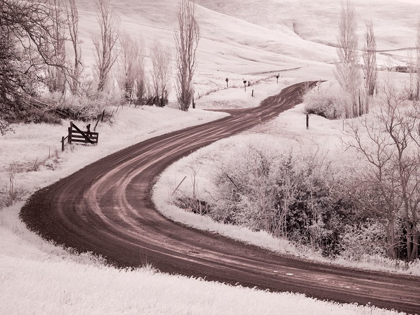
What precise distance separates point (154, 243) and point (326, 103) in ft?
118

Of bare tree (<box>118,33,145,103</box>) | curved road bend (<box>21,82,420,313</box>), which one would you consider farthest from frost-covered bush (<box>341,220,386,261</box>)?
bare tree (<box>118,33,145,103</box>)

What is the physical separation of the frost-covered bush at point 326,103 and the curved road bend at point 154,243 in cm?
2460

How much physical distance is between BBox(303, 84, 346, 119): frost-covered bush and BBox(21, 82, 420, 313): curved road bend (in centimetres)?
2460

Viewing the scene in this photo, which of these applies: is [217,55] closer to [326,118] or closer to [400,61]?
[400,61]

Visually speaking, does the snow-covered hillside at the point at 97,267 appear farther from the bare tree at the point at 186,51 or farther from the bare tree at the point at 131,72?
the bare tree at the point at 131,72

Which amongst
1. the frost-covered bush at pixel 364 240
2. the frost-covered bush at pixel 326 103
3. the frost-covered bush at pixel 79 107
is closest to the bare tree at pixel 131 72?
the frost-covered bush at pixel 79 107

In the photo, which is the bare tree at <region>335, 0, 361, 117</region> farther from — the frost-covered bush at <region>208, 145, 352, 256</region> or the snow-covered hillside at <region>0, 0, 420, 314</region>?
the frost-covered bush at <region>208, 145, 352, 256</region>

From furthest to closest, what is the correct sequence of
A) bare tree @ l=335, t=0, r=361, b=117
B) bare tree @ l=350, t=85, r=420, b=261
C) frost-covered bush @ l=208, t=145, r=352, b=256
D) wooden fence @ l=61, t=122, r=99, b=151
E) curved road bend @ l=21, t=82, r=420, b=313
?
bare tree @ l=335, t=0, r=361, b=117 → wooden fence @ l=61, t=122, r=99, b=151 → frost-covered bush @ l=208, t=145, r=352, b=256 → bare tree @ l=350, t=85, r=420, b=261 → curved road bend @ l=21, t=82, r=420, b=313

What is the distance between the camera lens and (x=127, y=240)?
1459 cm

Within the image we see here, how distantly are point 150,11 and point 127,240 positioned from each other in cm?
15688

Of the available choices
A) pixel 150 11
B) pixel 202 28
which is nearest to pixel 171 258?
pixel 202 28

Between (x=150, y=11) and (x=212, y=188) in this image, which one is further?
(x=150, y=11)

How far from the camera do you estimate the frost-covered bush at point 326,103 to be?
44784 millimetres

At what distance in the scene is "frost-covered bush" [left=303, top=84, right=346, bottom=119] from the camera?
44.8 meters
